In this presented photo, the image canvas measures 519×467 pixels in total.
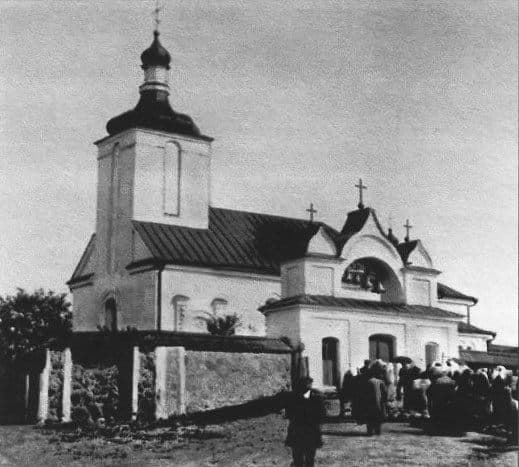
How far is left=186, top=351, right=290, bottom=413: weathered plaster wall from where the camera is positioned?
17688 millimetres

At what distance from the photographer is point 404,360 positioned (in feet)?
67.9

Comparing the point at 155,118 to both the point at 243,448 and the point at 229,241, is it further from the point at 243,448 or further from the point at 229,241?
the point at 243,448

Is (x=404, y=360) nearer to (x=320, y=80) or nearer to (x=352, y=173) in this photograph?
(x=352, y=173)

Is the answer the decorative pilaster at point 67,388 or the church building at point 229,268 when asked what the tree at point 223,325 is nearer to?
the church building at point 229,268

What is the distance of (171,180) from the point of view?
2639 cm

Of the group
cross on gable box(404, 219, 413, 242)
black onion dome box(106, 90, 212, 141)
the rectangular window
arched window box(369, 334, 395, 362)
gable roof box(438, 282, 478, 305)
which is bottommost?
arched window box(369, 334, 395, 362)

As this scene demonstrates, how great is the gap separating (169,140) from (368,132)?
1107 centimetres

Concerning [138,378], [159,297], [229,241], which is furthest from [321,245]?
[138,378]

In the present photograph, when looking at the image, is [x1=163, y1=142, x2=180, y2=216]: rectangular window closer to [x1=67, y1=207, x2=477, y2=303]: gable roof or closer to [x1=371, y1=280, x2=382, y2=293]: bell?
[x1=67, y1=207, x2=477, y2=303]: gable roof

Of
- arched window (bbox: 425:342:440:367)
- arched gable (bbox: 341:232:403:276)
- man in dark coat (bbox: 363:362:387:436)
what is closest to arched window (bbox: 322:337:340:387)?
arched gable (bbox: 341:232:403:276)

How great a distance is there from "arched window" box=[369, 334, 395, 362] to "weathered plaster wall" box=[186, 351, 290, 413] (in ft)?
12.1

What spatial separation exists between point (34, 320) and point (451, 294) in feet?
39.0

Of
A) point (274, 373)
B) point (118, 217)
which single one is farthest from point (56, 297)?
point (274, 373)

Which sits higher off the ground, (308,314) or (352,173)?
(352,173)
